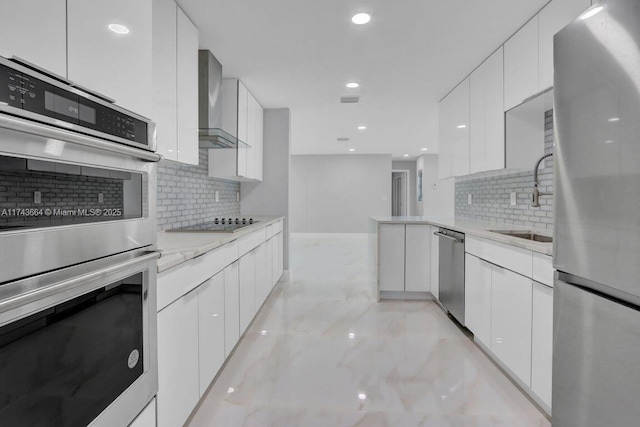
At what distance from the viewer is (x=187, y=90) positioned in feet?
7.53

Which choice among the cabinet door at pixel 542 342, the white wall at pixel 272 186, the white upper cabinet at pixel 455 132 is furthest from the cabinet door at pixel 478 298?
the white wall at pixel 272 186

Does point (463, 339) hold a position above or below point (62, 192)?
below

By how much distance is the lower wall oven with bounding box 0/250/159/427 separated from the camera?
678 millimetres

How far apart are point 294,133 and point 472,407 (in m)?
5.54

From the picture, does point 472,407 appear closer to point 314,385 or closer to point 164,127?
point 314,385

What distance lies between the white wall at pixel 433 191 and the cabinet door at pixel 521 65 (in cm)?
750

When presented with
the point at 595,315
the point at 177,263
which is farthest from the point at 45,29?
the point at 595,315

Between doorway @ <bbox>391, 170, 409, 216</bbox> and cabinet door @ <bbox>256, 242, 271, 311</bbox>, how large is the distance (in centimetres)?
844

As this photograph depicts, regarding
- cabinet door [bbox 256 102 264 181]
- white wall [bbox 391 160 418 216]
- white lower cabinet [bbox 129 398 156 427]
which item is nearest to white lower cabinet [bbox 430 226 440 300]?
cabinet door [bbox 256 102 264 181]

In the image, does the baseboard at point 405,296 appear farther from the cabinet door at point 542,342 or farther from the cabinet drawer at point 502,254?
the cabinet door at point 542,342

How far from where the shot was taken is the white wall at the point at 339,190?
387 inches

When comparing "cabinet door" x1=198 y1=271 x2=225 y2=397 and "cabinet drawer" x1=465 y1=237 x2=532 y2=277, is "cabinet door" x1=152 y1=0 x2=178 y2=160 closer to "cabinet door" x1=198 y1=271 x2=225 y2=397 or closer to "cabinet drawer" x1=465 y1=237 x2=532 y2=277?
"cabinet door" x1=198 y1=271 x2=225 y2=397

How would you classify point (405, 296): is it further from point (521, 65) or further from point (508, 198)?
point (521, 65)

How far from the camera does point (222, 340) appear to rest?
2.06m
